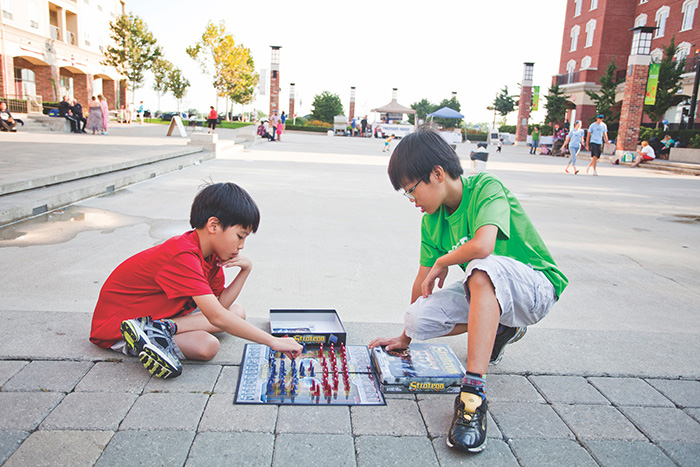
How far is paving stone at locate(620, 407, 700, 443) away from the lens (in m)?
2.04

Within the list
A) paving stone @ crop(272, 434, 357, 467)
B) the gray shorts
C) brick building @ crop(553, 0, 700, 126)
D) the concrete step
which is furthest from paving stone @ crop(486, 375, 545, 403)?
brick building @ crop(553, 0, 700, 126)

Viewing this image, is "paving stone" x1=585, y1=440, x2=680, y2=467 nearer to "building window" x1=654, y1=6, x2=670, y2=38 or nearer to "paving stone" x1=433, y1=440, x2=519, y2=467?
"paving stone" x1=433, y1=440, x2=519, y2=467

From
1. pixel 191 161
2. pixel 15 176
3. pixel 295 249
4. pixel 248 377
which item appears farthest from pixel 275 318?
pixel 191 161

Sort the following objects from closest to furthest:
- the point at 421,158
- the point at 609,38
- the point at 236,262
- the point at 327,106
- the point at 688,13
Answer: the point at 421,158 → the point at 236,262 → the point at 688,13 → the point at 609,38 → the point at 327,106

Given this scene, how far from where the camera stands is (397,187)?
244cm

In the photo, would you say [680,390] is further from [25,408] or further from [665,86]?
[665,86]

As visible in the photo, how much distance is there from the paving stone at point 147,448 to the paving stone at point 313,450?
339 mm

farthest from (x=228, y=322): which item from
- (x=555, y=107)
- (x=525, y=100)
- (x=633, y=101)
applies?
(x=525, y=100)

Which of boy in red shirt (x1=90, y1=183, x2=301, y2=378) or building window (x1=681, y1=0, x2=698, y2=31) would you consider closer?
boy in red shirt (x1=90, y1=183, x2=301, y2=378)

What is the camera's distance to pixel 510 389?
2.38 metres

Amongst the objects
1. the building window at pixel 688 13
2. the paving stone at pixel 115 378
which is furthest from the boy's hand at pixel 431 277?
the building window at pixel 688 13

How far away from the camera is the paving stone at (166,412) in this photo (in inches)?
77.2

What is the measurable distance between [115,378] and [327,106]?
58.2 m

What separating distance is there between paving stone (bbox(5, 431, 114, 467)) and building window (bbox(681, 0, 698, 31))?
41167mm
